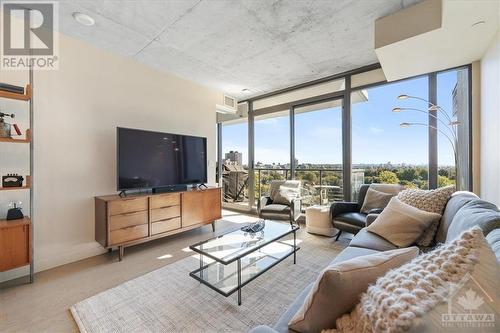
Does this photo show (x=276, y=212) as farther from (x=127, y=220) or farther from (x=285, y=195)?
(x=127, y=220)

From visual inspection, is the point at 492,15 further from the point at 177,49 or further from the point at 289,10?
the point at 177,49

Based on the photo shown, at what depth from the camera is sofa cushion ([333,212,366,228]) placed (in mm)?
2777

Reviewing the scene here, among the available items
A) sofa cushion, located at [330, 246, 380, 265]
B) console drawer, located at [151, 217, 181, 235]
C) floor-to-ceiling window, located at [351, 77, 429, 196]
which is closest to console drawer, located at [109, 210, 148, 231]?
console drawer, located at [151, 217, 181, 235]

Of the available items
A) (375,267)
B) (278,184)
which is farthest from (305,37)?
(375,267)

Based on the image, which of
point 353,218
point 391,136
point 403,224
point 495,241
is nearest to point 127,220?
point 353,218

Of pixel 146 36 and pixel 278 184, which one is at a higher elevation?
pixel 146 36

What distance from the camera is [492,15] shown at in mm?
1904

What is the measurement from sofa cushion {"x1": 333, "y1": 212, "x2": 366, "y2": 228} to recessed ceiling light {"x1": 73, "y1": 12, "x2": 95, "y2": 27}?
3.80m

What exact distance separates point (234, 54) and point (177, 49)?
0.79m

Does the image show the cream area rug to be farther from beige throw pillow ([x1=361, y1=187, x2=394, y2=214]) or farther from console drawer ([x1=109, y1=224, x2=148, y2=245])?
beige throw pillow ([x1=361, y1=187, x2=394, y2=214])

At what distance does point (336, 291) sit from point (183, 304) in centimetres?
154

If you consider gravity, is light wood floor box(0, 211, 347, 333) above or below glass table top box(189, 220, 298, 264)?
below

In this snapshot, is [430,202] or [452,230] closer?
[452,230]

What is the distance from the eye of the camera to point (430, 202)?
81.8 inches
